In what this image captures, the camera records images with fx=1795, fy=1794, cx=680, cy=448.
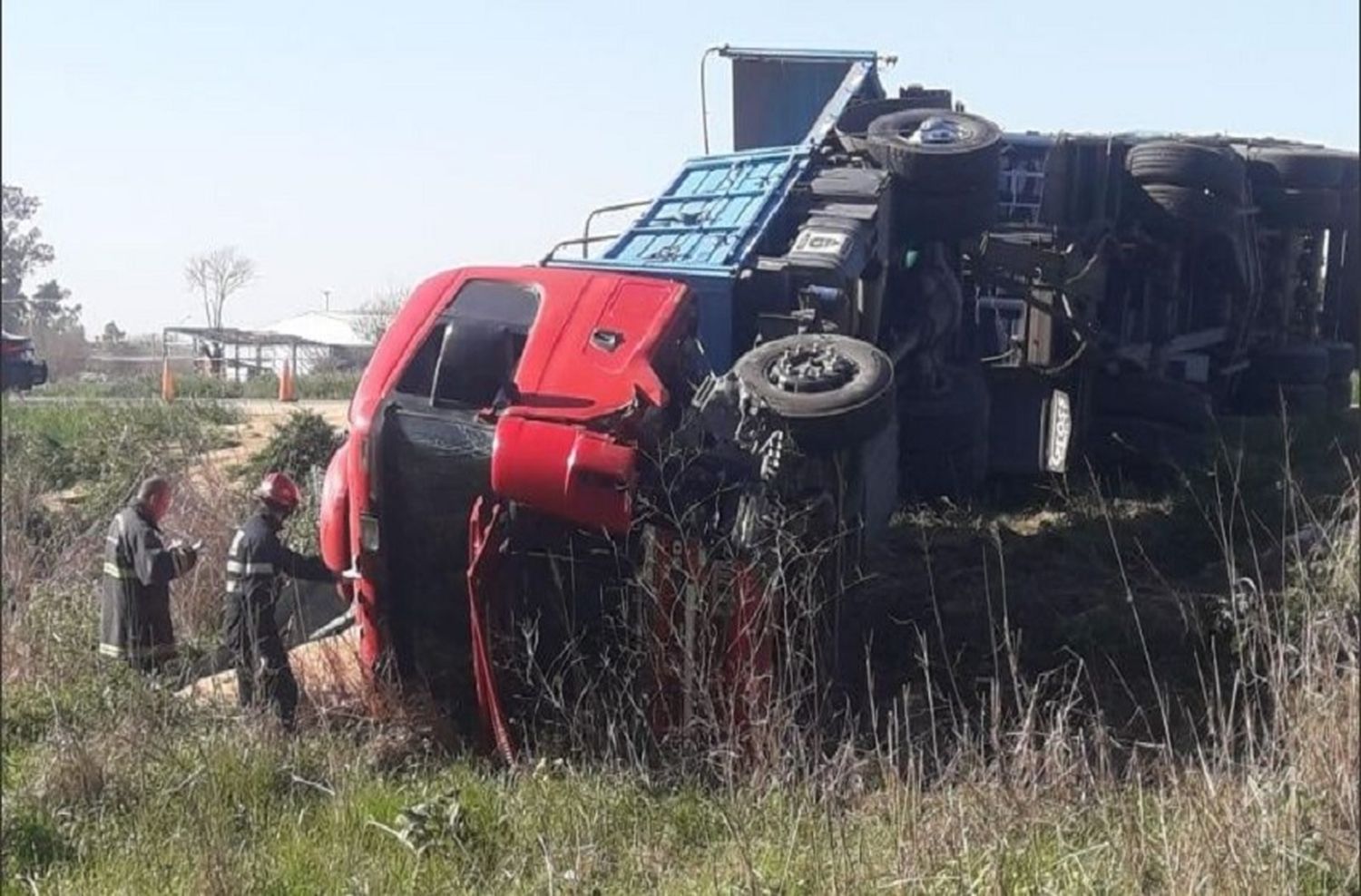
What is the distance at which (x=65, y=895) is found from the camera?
5.20 m

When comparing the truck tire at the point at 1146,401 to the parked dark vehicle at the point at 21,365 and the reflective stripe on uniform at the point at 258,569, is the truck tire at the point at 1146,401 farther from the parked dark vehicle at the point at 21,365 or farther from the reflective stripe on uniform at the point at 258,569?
the parked dark vehicle at the point at 21,365

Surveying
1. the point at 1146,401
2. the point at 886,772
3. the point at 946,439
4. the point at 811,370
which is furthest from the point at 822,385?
the point at 1146,401

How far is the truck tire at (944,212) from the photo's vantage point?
8312 mm

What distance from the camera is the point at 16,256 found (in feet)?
31.4

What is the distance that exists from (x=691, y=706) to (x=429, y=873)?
1057 millimetres

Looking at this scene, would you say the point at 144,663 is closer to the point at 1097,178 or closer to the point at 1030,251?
the point at 1030,251

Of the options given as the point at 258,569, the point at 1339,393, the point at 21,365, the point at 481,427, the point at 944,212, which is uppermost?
the point at 944,212

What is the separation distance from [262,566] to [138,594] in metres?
0.79

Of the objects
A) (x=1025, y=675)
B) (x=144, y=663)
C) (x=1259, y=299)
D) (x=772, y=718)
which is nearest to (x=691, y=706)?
(x=772, y=718)

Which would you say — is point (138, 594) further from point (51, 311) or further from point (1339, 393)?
point (1339, 393)

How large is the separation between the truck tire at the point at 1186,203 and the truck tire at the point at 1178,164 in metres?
0.03

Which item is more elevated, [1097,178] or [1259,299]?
[1097,178]

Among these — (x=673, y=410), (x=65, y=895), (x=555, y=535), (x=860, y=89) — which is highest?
(x=860, y=89)

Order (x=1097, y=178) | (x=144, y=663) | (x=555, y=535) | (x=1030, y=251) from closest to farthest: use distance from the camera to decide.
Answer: (x=555, y=535)
(x=144, y=663)
(x=1030, y=251)
(x=1097, y=178)
